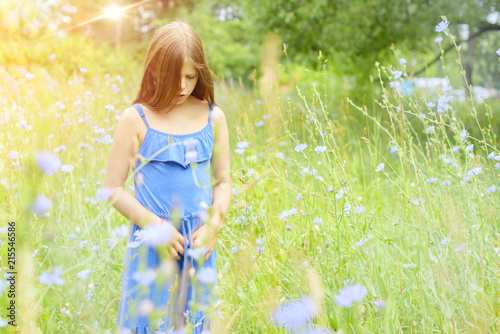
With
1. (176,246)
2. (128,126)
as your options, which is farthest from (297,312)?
(128,126)

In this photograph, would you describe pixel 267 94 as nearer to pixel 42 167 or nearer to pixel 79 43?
pixel 42 167

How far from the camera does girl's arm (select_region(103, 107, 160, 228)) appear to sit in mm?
1320

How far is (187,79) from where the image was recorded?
149 centimetres

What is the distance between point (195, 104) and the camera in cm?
158

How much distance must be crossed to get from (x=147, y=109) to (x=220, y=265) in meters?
0.87

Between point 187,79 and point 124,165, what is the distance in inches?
14.2

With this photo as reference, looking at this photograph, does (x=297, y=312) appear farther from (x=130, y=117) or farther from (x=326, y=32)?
(x=326, y=32)

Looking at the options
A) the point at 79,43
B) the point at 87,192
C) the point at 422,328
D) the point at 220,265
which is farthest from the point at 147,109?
the point at 79,43

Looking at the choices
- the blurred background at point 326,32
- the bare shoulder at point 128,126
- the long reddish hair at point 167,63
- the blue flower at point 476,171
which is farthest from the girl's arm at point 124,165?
the blurred background at point 326,32

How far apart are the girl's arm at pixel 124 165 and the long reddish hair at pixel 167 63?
10 centimetres

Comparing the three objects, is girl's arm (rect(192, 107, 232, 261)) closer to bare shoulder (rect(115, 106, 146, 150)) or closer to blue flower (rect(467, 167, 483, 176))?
bare shoulder (rect(115, 106, 146, 150))

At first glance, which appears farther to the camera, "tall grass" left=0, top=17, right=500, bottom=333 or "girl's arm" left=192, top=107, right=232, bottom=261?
"girl's arm" left=192, top=107, right=232, bottom=261

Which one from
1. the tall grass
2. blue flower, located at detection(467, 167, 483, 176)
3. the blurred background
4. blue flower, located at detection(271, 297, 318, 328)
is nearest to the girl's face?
the tall grass

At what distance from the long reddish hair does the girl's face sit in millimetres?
12
